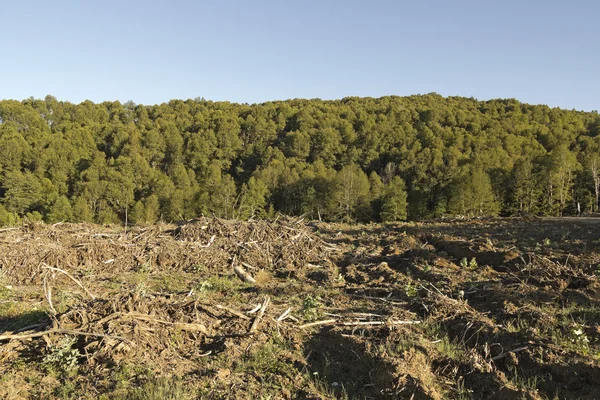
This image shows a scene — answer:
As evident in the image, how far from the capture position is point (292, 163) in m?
59.2

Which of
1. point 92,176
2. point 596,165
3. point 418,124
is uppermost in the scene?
point 418,124

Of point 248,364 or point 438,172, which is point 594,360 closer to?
point 248,364

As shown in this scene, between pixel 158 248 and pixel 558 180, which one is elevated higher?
pixel 558 180

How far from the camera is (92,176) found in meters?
51.2

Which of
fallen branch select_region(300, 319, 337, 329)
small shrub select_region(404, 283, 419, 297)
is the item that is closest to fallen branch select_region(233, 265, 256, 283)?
fallen branch select_region(300, 319, 337, 329)

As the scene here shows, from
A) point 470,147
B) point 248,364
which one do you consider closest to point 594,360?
point 248,364

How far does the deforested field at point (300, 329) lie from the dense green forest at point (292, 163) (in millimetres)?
24688

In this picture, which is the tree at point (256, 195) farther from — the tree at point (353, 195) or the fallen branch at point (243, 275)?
the fallen branch at point (243, 275)

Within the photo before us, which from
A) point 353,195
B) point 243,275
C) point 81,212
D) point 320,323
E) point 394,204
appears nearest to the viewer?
point 320,323

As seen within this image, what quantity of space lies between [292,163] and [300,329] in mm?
54644

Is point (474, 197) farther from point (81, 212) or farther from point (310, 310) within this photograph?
point (81, 212)

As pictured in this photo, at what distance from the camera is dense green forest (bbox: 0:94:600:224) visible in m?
44.4

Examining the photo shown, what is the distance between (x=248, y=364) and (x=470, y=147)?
64087 millimetres

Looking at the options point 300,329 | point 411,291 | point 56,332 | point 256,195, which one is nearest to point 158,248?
point 56,332
